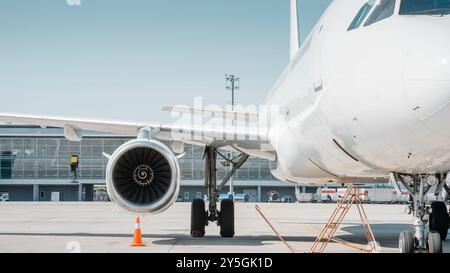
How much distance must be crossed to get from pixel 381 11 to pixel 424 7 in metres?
0.53

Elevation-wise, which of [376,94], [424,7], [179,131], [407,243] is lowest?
[407,243]

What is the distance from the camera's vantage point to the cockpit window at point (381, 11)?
6336mm

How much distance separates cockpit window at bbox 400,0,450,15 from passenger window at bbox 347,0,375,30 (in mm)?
517

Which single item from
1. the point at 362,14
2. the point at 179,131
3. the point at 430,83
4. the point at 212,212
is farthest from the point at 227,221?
the point at 430,83

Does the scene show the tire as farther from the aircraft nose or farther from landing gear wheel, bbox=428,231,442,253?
the aircraft nose

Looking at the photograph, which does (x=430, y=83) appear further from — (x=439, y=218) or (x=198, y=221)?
(x=198, y=221)

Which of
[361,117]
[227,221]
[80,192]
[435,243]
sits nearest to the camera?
[361,117]

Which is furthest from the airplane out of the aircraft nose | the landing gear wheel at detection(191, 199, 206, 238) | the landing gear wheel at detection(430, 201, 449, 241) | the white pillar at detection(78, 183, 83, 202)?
the white pillar at detection(78, 183, 83, 202)

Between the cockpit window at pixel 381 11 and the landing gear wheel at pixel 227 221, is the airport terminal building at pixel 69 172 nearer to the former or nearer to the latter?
the landing gear wheel at pixel 227 221

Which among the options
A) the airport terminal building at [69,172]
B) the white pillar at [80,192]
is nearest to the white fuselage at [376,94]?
the airport terminal building at [69,172]

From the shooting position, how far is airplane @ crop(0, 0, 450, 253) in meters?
5.64

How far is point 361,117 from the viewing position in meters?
6.45

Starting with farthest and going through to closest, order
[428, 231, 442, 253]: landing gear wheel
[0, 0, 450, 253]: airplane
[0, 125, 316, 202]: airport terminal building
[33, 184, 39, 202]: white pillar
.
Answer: [33, 184, 39, 202]: white pillar, [0, 125, 316, 202]: airport terminal building, [428, 231, 442, 253]: landing gear wheel, [0, 0, 450, 253]: airplane

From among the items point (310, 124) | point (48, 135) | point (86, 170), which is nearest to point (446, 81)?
point (310, 124)
